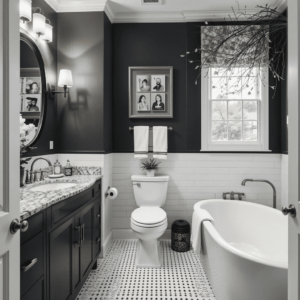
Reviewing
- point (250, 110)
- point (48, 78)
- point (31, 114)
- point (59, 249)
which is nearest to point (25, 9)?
point (48, 78)

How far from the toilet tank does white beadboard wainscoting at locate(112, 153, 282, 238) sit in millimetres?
222

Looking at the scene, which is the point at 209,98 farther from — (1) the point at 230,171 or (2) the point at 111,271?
(2) the point at 111,271

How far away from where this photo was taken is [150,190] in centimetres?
282

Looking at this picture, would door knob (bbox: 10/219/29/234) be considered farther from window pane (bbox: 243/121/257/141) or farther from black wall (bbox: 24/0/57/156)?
window pane (bbox: 243/121/257/141)

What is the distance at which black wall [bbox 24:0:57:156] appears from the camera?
7.65 feet

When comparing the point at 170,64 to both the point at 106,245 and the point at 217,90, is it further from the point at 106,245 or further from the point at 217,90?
the point at 106,245

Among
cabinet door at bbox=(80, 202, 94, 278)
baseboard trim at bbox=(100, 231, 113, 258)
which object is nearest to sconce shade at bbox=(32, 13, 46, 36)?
cabinet door at bbox=(80, 202, 94, 278)

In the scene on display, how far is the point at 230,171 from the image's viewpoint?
299 centimetres

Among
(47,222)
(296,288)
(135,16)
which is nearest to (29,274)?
(47,222)

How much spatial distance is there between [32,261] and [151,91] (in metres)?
2.33

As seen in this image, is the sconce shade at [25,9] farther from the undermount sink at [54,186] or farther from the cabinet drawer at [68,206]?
the cabinet drawer at [68,206]

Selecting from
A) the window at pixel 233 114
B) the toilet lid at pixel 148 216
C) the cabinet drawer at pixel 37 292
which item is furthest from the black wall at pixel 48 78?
the window at pixel 233 114

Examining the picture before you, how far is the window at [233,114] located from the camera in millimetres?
2969

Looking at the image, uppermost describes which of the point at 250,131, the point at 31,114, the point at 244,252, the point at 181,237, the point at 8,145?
the point at 31,114
